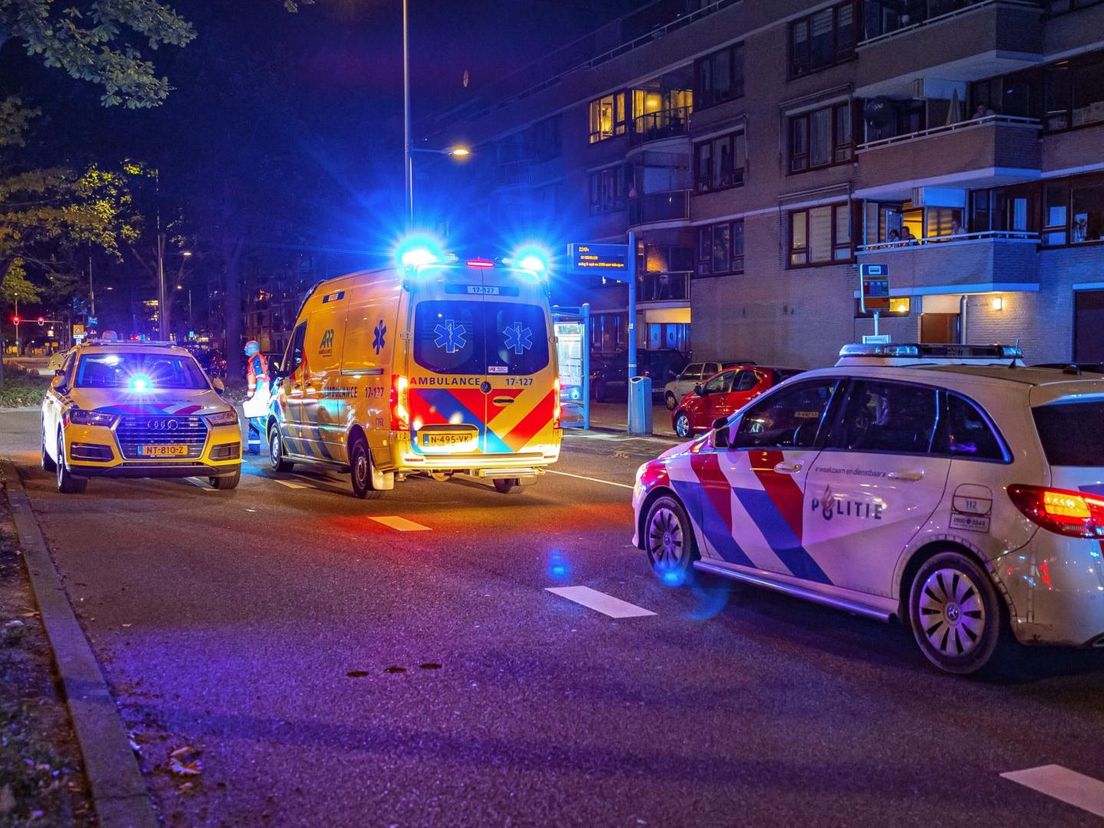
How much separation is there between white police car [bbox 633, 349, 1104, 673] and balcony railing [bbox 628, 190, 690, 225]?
112ft

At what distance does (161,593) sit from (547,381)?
594 centimetres

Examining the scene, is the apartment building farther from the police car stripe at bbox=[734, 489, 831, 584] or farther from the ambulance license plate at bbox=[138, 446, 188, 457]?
the police car stripe at bbox=[734, 489, 831, 584]

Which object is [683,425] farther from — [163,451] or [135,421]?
[135,421]

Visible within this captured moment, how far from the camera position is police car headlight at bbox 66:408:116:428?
12812 millimetres

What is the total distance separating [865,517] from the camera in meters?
6.64

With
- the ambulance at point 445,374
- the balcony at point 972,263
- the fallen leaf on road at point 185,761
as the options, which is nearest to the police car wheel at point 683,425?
the ambulance at point 445,374

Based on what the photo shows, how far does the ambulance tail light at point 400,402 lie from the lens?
12.2m

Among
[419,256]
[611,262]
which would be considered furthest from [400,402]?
[611,262]

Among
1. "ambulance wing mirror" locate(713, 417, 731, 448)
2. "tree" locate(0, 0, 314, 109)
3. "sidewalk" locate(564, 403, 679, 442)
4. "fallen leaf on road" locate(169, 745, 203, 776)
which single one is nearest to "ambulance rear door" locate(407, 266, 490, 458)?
"tree" locate(0, 0, 314, 109)

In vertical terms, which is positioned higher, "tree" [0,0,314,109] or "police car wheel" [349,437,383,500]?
"tree" [0,0,314,109]

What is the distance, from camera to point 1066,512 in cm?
568

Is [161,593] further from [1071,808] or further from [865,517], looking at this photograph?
[1071,808]

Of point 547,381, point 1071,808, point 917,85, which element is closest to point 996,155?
point 917,85

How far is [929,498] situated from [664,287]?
38.3m
